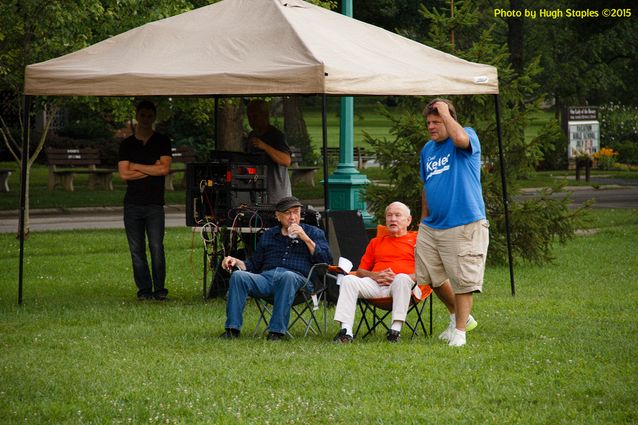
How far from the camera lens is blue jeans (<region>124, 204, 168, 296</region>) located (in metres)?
12.4

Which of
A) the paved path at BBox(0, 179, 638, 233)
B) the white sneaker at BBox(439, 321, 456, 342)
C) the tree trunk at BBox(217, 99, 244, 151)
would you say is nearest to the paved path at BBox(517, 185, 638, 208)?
the paved path at BBox(0, 179, 638, 233)

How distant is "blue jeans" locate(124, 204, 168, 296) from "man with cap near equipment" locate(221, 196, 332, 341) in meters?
2.05

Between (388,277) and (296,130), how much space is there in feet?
92.5

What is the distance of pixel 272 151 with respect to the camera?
12203 mm

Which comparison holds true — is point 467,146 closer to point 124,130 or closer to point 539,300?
point 539,300

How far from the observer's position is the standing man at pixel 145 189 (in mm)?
12297

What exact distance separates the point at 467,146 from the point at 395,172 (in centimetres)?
529

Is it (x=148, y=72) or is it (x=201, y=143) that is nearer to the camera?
(x=148, y=72)

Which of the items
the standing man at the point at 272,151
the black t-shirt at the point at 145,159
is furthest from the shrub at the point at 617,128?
the black t-shirt at the point at 145,159

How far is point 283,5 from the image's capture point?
472 inches

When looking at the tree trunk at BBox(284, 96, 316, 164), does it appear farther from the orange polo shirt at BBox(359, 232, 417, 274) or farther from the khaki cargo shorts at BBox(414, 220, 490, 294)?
the khaki cargo shorts at BBox(414, 220, 490, 294)

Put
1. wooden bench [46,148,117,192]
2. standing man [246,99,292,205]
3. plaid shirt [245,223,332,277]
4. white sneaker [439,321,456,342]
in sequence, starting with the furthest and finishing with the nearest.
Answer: wooden bench [46,148,117,192] → standing man [246,99,292,205] → plaid shirt [245,223,332,277] → white sneaker [439,321,456,342]

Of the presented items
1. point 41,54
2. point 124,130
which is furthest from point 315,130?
point 41,54

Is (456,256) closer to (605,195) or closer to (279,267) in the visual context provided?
(279,267)
